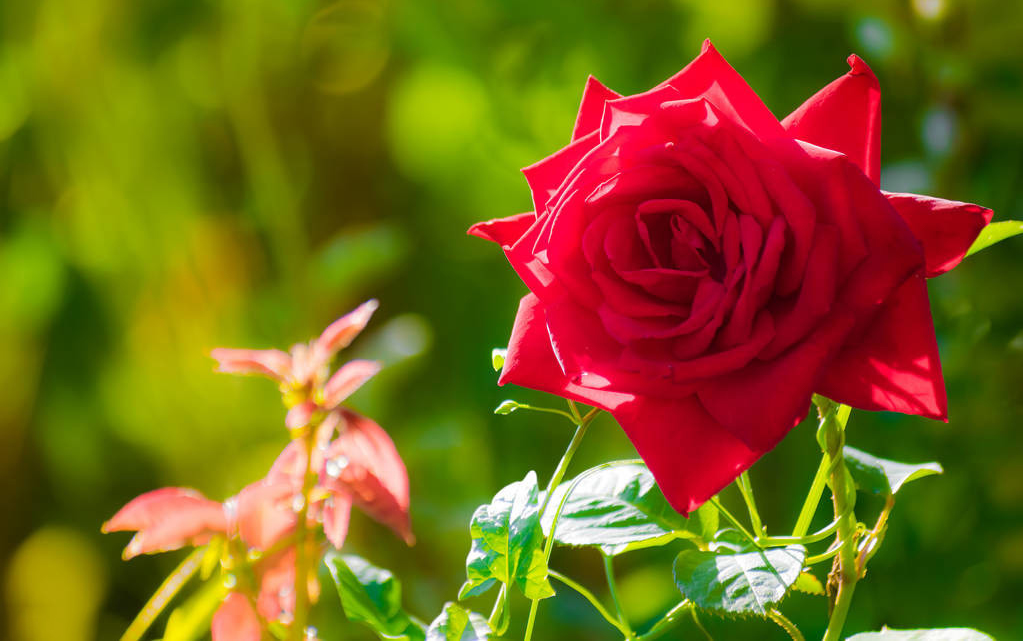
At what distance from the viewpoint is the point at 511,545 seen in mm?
252

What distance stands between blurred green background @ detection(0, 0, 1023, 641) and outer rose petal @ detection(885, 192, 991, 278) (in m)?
0.41

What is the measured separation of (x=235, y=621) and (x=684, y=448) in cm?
15

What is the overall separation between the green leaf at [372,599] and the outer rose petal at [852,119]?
19 cm

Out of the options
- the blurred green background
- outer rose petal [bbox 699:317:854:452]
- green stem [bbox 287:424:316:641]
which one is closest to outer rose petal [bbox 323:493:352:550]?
green stem [bbox 287:424:316:641]

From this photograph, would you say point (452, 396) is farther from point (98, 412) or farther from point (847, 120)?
point (847, 120)

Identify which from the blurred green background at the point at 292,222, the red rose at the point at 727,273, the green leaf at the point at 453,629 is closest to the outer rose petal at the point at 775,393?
the red rose at the point at 727,273

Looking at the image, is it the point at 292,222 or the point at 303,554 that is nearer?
the point at 303,554

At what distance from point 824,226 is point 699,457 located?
0.06 metres

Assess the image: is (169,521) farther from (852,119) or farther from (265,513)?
(852,119)

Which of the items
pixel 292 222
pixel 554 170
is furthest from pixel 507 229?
pixel 292 222

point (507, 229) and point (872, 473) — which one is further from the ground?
point (507, 229)

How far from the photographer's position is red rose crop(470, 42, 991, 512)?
0.20 m

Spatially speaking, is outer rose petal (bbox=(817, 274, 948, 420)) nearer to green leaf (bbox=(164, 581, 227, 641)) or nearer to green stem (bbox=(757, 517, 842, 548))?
green stem (bbox=(757, 517, 842, 548))

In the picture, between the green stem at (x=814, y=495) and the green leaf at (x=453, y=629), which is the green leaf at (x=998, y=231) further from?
the green leaf at (x=453, y=629)
